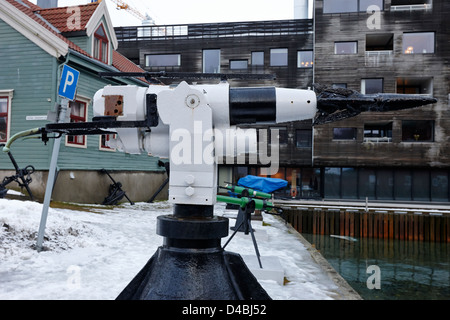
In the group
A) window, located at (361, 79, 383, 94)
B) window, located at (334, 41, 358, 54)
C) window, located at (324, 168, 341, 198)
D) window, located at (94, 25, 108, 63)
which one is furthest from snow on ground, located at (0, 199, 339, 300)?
window, located at (334, 41, 358, 54)

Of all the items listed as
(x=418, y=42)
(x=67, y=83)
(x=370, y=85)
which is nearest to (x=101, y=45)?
(x=67, y=83)

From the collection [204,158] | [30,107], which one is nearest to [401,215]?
[30,107]

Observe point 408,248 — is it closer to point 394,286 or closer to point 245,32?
point 394,286

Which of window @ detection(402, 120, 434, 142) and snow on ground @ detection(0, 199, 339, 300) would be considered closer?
snow on ground @ detection(0, 199, 339, 300)

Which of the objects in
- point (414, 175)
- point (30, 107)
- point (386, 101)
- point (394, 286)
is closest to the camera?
point (386, 101)

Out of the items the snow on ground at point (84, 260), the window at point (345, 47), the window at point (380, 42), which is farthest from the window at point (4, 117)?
the window at point (380, 42)

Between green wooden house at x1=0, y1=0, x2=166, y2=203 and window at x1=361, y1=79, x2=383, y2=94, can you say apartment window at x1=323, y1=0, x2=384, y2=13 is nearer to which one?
window at x1=361, y1=79, x2=383, y2=94

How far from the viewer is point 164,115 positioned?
140 centimetres

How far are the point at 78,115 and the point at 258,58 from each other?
53.8 ft

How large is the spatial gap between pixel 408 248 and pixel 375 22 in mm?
16457

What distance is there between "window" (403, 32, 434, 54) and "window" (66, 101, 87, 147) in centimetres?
2232

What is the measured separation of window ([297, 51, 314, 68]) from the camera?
25.4 meters

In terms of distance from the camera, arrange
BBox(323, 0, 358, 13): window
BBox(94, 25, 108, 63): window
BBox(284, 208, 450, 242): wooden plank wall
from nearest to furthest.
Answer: BBox(94, 25, 108, 63): window
BBox(284, 208, 450, 242): wooden plank wall
BBox(323, 0, 358, 13): window

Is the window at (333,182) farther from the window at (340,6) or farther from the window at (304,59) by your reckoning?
the window at (340,6)
